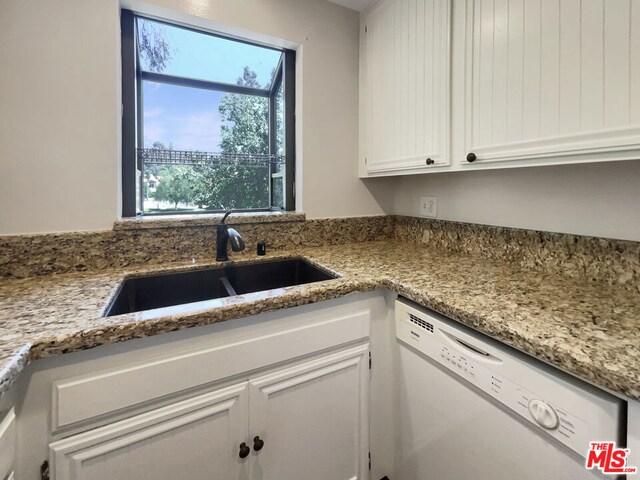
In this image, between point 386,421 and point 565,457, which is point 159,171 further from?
point 565,457

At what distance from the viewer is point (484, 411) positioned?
31.7 inches

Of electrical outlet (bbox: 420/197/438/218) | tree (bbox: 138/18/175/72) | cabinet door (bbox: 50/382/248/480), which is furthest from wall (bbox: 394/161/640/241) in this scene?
tree (bbox: 138/18/175/72)

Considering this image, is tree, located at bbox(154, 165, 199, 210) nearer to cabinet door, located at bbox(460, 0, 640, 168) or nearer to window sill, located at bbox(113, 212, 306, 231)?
window sill, located at bbox(113, 212, 306, 231)

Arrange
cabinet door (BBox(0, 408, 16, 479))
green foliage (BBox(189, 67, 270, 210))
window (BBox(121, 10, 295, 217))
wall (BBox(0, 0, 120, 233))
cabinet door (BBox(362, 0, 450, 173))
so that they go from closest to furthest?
cabinet door (BBox(0, 408, 16, 479)), wall (BBox(0, 0, 120, 233)), cabinet door (BBox(362, 0, 450, 173)), window (BBox(121, 10, 295, 217)), green foliage (BBox(189, 67, 270, 210))

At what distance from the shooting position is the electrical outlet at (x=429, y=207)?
65.6 inches

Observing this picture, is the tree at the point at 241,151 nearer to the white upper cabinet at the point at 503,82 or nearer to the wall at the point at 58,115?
the wall at the point at 58,115

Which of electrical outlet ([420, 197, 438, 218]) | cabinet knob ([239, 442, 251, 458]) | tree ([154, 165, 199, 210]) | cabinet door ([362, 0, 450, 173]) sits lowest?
cabinet knob ([239, 442, 251, 458])

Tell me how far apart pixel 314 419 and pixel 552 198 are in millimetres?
1168

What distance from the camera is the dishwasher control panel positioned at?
0.59 metres

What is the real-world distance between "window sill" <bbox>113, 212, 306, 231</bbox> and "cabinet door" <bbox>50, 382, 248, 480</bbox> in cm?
78


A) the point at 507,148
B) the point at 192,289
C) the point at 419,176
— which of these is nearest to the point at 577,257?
the point at 507,148

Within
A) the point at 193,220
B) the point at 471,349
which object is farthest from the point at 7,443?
the point at 471,349

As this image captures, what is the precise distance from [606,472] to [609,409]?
112 mm

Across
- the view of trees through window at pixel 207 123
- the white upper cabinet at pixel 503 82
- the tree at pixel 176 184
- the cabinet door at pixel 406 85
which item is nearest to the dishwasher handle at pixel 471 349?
the white upper cabinet at pixel 503 82
